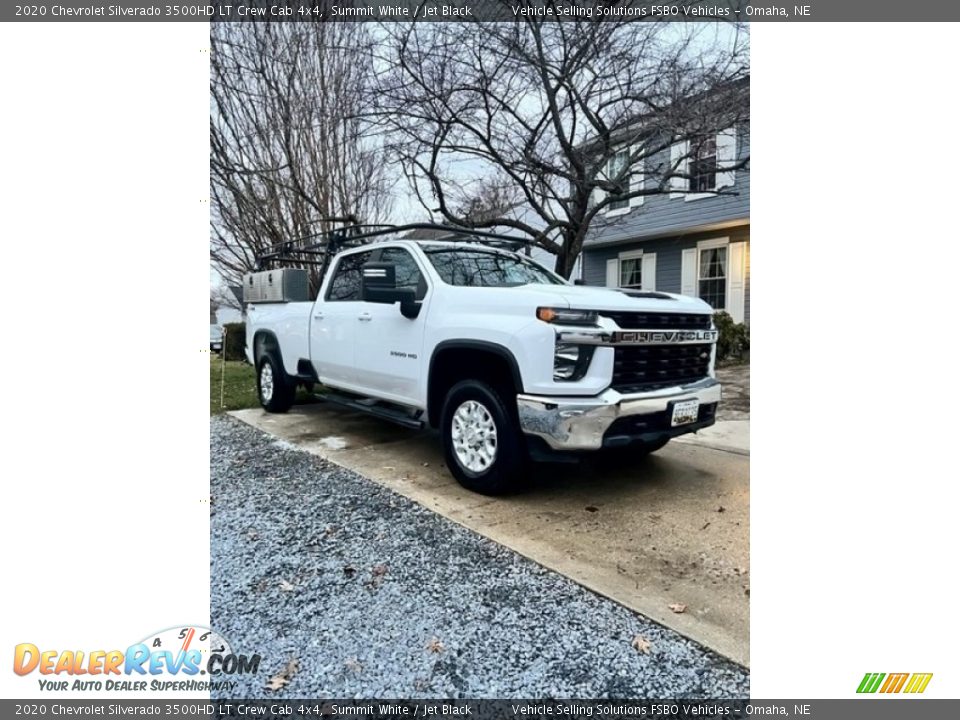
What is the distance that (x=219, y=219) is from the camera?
9.20 m

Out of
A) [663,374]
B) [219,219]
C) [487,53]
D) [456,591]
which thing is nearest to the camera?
[456,591]

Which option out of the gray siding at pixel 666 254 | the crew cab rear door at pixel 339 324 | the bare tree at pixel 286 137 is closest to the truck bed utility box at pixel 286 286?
the crew cab rear door at pixel 339 324

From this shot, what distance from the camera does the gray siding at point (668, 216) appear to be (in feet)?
28.6

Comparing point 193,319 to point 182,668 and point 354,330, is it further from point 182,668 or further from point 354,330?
point 354,330

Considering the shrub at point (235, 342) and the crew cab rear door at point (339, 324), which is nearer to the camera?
the crew cab rear door at point (339, 324)

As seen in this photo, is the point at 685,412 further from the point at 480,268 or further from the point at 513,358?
the point at 480,268

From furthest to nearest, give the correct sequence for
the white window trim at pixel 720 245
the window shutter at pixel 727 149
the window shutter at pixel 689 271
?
the window shutter at pixel 689 271 < the white window trim at pixel 720 245 < the window shutter at pixel 727 149

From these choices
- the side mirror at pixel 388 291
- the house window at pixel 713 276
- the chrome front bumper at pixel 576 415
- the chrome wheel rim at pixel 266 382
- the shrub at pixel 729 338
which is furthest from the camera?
the house window at pixel 713 276

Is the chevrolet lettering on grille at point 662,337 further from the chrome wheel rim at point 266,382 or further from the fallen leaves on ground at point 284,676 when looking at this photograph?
the chrome wheel rim at point 266,382

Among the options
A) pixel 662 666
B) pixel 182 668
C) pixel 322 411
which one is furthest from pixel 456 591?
pixel 322 411

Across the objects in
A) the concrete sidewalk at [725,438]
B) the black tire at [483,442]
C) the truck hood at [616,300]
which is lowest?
the concrete sidewalk at [725,438]

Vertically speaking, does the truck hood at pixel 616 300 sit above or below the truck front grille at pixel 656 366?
above

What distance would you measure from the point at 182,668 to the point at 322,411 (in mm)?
4879

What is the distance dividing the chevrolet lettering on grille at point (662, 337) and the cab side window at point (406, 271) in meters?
1.57
